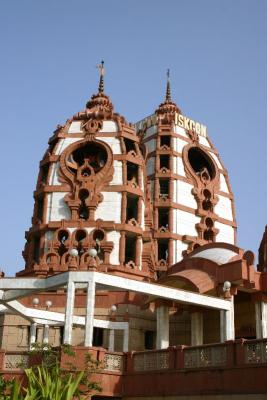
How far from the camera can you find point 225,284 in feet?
79.5

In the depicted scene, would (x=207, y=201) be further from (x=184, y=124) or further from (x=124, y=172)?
(x=124, y=172)

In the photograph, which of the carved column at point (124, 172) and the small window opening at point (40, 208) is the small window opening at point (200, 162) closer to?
the carved column at point (124, 172)

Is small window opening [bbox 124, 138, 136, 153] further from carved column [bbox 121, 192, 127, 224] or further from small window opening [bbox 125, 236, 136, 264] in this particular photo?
small window opening [bbox 125, 236, 136, 264]

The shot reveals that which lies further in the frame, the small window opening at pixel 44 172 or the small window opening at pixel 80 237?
the small window opening at pixel 44 172

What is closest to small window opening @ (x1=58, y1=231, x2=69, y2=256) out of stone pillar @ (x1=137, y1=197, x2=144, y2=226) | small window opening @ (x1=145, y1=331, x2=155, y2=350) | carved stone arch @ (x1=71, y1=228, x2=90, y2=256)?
carved stone arch @ (x1=71, y1=228, x2=90, y2=256)

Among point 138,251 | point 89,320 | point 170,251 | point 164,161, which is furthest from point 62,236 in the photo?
point 89,320

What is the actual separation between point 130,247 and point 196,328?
43.5 feet

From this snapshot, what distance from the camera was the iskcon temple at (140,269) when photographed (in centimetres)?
2071

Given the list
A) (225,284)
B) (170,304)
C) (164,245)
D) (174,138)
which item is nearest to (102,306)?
(170,304)

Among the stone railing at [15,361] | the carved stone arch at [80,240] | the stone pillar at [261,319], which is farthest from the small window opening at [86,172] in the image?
the stone railing at [15,361]

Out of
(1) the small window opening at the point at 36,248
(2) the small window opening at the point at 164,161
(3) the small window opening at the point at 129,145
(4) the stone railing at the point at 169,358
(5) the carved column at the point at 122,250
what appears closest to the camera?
(4) the stone railing at the point at 169,358

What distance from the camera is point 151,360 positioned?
21281mm

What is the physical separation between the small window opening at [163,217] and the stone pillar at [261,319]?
22.7 metres

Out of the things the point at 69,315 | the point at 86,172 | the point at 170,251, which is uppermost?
the point at 86,172
